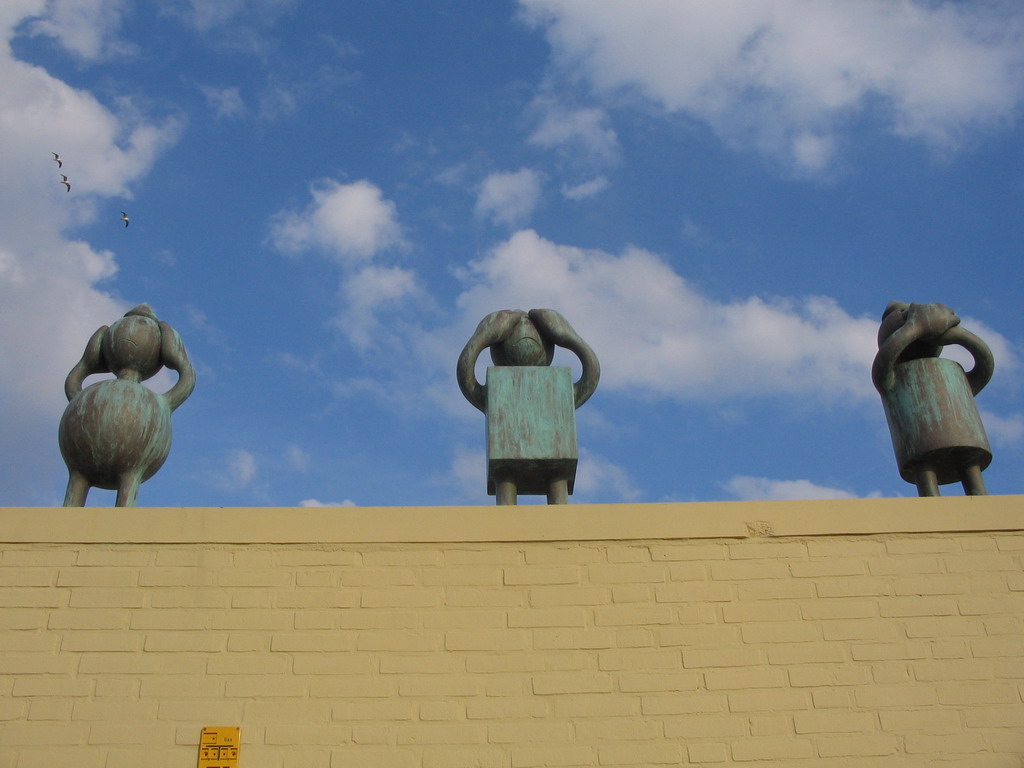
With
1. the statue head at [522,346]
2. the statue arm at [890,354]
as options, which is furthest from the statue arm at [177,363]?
the statue arm at [890,354]

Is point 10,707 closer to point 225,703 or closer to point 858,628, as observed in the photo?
point 225,703

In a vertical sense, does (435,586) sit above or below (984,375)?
below

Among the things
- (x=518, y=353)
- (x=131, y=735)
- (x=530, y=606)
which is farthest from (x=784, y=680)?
(x=131, y=735)

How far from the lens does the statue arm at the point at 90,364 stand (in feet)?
17.4

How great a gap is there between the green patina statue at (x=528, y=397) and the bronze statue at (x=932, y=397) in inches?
62.5

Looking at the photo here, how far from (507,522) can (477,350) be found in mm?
1282

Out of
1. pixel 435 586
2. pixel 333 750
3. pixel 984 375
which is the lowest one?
pixel 333 750

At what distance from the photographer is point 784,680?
13.3ft

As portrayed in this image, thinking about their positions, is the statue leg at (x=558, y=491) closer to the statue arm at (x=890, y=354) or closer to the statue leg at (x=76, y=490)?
the statue arm at (x=890, y=354)

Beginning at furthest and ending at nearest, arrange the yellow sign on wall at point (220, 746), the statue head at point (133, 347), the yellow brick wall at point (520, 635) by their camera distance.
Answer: the statue head at point (133, 347)
the yellow brick wall at point (520, 635)
the yellow sign on wall at point (220, 746)

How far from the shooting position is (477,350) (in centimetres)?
538

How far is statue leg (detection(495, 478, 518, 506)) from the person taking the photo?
5000mm

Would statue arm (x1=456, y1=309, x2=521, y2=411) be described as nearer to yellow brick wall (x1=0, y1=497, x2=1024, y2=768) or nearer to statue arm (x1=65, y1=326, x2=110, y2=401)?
yellow brick wall (x1=0, y1=497, x2=1024, y2=768)

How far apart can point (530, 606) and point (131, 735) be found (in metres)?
1.65
